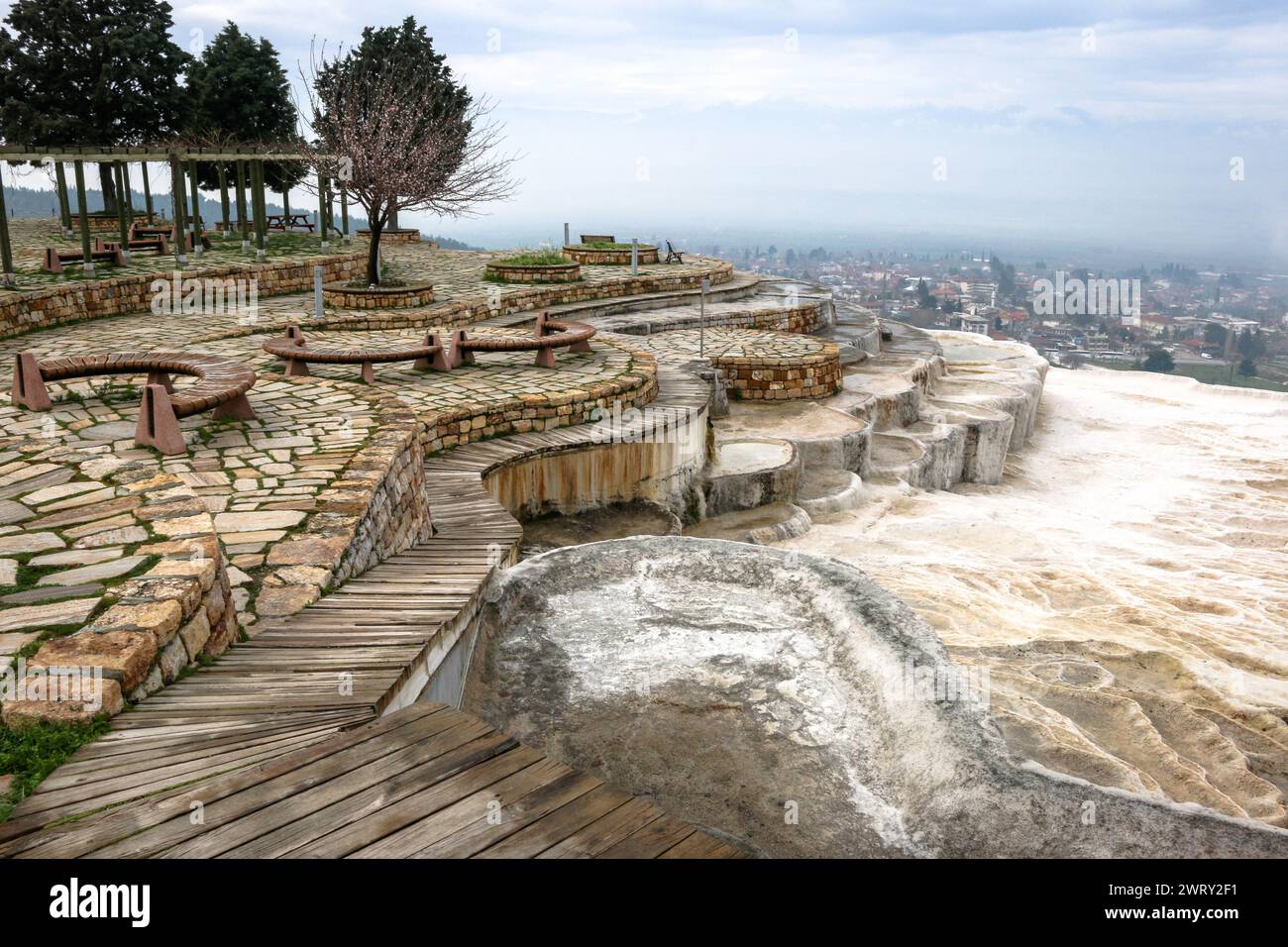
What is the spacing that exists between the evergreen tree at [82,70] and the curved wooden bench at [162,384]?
17.8 m

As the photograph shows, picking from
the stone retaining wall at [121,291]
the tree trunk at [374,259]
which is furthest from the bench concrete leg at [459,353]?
the stone retaining wall at [121,291]

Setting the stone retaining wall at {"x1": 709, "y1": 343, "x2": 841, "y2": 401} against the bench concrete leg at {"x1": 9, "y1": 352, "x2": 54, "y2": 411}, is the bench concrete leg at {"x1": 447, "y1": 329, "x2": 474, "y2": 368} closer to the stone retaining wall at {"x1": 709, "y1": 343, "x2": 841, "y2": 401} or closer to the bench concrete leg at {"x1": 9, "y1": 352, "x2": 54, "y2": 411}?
the stone retaining wall at {"x1": 709, "y1": 343, "x2": 841, "y2": 401}

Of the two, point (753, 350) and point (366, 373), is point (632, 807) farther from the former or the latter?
point (753, 350)

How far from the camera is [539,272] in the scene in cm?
1816

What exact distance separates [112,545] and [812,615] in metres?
3.52

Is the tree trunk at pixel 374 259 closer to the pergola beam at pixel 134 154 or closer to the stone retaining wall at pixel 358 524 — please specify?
the pergola beam at pixel 134 154

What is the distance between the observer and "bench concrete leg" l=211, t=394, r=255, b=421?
6.79 meters

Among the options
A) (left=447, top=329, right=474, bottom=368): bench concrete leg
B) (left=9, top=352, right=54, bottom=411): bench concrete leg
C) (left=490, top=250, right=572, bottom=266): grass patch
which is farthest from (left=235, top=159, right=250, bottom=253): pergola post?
(left=9, top=352, right=54, bottom=411): bench concrete leg

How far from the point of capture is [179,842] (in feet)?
7.66

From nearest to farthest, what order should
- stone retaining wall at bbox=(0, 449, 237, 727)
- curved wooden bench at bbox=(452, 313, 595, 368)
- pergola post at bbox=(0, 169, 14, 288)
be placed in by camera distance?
stone retaining wall at bbox=(0, 449, 237, 727) < curved wooden bench at bbox=(452, 313, 595, 368) < pergola post at bbox=(0, 169, 14, 288)

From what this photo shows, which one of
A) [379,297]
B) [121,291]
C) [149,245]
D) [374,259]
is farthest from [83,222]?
[379,297]

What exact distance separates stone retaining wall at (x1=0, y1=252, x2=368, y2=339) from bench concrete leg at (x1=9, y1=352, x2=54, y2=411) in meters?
5.58

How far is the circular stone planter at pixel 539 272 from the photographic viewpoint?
59.5ft

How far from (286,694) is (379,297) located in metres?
12.3
